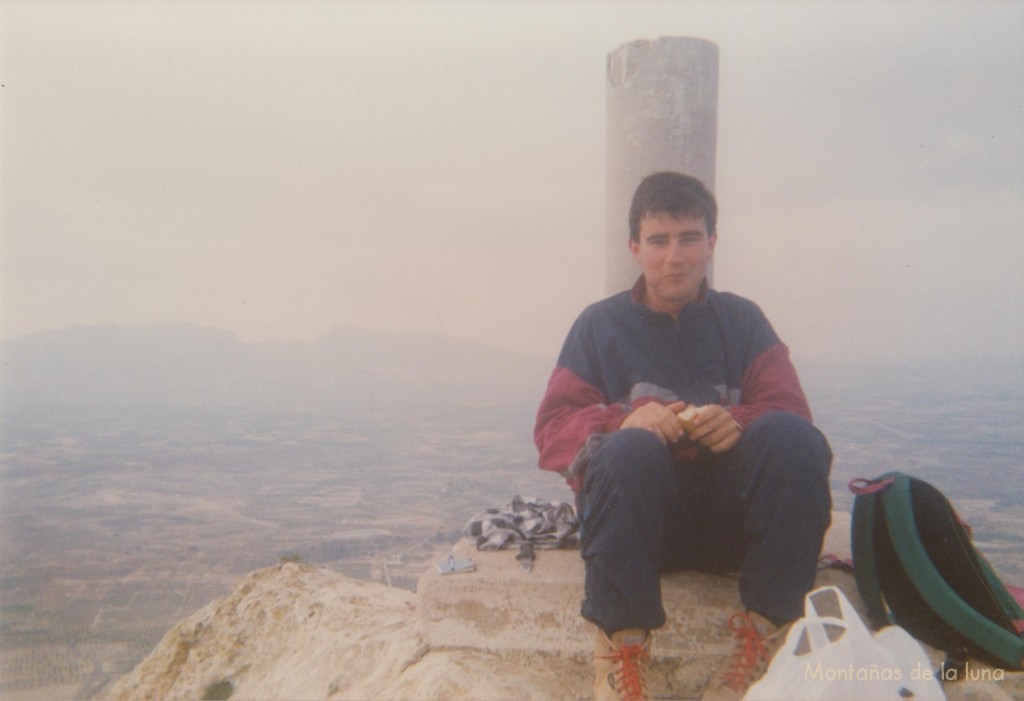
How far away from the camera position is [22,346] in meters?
6.67

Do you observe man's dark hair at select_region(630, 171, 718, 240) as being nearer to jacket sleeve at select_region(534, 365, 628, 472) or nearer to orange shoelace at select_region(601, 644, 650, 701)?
jacket sleeve at select_region(534, 365, 628, 472)

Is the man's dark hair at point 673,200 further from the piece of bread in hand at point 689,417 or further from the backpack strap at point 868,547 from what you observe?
the backpack strap at point 868,547

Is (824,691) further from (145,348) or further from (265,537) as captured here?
(145,348)

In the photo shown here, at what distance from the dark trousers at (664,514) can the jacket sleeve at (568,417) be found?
0.89 feet

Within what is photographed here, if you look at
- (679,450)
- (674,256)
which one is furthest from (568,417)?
(674,256)

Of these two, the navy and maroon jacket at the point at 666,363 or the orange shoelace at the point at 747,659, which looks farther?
the navy and maroon jacket at the point at 666,363

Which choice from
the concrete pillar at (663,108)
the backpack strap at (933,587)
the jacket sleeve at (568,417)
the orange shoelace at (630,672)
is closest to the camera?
the orange shoelace at (630,672)

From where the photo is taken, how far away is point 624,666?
7.91 ft

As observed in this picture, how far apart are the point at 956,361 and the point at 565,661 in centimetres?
424

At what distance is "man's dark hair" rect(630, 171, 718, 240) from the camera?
3117 millimetres

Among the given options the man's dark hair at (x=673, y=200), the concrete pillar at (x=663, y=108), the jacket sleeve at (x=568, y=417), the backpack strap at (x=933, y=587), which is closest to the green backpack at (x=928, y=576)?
the backpack strap at (x=933, y=587)

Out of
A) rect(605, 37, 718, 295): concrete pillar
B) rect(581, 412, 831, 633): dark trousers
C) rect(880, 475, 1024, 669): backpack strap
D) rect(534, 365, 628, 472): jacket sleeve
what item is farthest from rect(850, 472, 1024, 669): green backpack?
rect(605, 37, 718, 295): concrete pillar

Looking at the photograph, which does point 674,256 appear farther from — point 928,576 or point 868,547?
point 928,576

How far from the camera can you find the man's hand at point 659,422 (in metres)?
2.62
